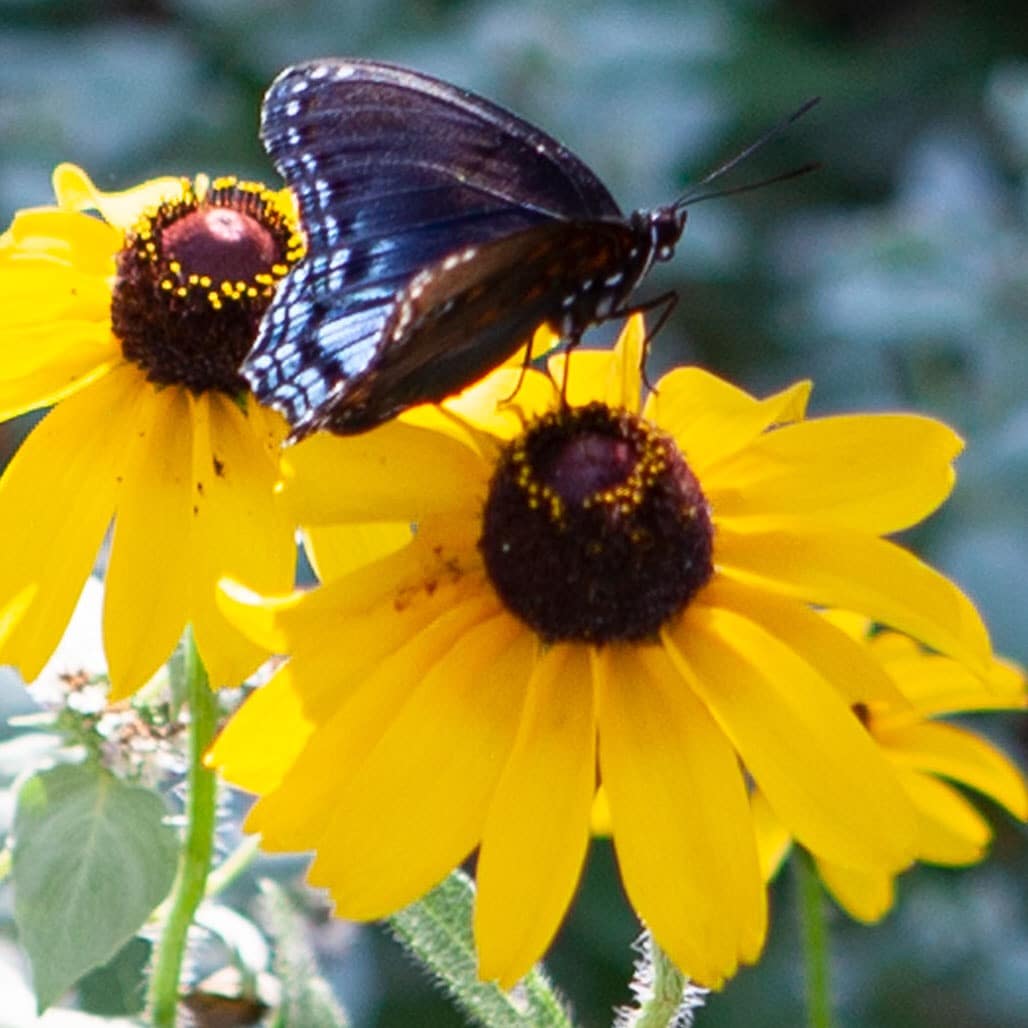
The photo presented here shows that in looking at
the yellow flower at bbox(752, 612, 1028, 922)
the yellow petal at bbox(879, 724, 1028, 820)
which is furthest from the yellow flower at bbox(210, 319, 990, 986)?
the yellow petal at bbox(879, 724, 1028, 820)

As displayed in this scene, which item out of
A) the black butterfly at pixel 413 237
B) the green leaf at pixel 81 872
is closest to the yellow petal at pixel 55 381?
the black butterfly at pixel 413 237

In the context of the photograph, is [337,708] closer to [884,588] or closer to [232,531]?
[232,531]

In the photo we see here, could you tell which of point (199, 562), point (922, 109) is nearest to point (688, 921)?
point (199, 562)

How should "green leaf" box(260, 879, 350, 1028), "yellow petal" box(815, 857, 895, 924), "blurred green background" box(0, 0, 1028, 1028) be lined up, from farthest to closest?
1. "blurred green background" box(0, 0, 1028, 1028)
2. "yellow petal" box(815, 857, 895, 924)
3. "green leaf" box(260, 879, 350, 1028)

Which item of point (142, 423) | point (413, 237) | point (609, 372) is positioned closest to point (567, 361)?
point (609, 372)

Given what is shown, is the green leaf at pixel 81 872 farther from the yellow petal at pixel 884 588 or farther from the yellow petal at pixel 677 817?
the yellow petal at pixel 884 588

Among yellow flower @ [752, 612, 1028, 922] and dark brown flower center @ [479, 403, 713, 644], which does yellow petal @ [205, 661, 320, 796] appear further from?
yellow flower @ [752, 612, 1028, 922]

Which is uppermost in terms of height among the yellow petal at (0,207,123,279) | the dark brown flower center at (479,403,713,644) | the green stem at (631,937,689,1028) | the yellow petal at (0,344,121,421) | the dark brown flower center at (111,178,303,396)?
the yellow petal at (0,207,123,279)
